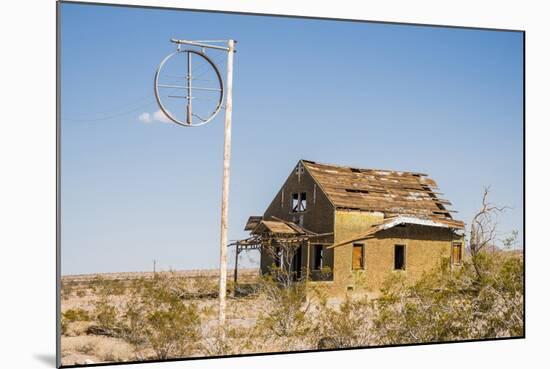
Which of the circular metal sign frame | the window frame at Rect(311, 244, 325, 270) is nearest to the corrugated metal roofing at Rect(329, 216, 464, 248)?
the window frame at Rect(311, 244, 325, 270)

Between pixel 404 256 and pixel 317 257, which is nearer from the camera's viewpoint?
pixel 317 257

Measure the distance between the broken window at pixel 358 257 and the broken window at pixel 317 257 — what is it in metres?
0.40

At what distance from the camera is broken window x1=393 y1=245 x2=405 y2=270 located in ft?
36.7

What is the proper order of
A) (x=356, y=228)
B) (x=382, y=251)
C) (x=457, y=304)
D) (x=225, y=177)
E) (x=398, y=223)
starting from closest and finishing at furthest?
(x=225, y=177), (x=457, y=304), (x=382, y=251), (x=356, y=228), (x=398, y=223)

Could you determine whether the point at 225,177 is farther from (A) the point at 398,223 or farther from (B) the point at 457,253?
(B) the point at 457,253

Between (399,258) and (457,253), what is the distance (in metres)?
0.78

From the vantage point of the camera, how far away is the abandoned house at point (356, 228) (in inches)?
434

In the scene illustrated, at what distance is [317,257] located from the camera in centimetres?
1118

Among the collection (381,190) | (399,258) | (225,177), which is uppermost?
(225,177)

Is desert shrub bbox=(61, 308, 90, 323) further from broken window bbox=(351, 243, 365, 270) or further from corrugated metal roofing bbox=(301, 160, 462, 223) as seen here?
broken window bbox=(351, 243, 365, 270)

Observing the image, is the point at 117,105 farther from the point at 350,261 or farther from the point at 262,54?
the point at 350,261

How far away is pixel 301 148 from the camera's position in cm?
1038

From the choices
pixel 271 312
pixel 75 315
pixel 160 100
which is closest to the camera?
pixel 75 315

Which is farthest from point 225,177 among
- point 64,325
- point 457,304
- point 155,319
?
point 457,304
